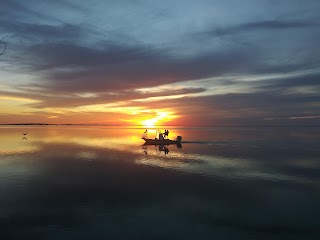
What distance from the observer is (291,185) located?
36.8 meters

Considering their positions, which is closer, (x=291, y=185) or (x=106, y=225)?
(x=106, y=225)

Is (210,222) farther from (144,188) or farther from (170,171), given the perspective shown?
(170,171)

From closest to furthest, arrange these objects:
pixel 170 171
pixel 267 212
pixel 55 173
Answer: pixel 267 212 → pixel 55 173 → pixel 170 171

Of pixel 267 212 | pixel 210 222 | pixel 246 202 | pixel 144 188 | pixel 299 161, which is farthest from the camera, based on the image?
pixel 299 161

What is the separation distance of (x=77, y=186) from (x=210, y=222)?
65.8 feet

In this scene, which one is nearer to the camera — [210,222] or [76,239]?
[76,239]

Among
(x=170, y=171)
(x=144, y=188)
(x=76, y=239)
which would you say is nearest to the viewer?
(x=76, y=239)

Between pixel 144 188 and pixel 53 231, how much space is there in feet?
50.2

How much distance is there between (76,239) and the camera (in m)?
20.2

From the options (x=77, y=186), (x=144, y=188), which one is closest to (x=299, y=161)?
(x=144, y=188)

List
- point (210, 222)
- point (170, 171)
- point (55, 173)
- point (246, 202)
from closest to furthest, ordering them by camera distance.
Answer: point (210, 222) → point (246, 202) → point (55, 173) → point (170, 171)

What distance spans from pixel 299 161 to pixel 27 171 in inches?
2183

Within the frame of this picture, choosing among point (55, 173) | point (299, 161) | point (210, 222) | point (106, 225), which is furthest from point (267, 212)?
point (299, 161)

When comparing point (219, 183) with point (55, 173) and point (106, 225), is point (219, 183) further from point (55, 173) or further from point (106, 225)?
point (55, 173)
